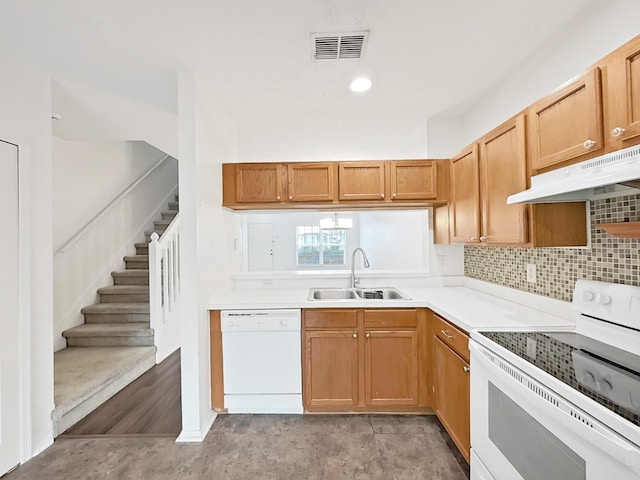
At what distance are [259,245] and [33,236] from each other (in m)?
5.17

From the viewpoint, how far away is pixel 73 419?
2340 millimetres

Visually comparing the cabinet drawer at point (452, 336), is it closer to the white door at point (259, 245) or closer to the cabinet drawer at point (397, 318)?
the cabinet drawer at point (397, 318)

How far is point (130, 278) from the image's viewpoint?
4.20 m

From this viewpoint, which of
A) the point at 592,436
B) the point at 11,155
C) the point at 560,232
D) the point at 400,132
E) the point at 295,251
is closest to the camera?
Answer: the point at 592,436

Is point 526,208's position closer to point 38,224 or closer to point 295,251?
point 38,224

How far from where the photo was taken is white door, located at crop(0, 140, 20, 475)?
70.9 inches

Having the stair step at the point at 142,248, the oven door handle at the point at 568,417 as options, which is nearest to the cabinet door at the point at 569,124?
the oven door handle at the point at 568,417

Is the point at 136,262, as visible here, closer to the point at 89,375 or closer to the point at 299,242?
the point at 89,375

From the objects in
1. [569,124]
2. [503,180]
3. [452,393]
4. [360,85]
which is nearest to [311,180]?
[360,85]

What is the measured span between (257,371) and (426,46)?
2.50 meters

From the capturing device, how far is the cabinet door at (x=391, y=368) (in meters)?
2.38

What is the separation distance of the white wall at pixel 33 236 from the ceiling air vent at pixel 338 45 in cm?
182

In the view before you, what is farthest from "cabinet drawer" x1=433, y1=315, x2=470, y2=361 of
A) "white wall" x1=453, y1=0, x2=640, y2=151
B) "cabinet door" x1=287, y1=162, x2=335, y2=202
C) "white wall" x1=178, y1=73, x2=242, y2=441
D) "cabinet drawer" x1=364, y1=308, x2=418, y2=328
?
"white wall" x1=178, y1=73, x2=242, y2=441

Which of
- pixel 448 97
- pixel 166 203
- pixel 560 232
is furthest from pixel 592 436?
pixel 166 203
